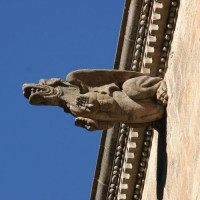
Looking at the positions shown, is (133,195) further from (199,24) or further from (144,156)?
(199,24)

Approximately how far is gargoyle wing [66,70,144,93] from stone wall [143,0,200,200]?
0.69 metres

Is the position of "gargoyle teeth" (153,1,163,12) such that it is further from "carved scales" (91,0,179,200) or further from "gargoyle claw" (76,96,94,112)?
"gargoyle claw" (76,96,94,112)

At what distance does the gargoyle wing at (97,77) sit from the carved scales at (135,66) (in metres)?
1.30

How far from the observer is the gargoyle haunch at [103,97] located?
14.1 metres

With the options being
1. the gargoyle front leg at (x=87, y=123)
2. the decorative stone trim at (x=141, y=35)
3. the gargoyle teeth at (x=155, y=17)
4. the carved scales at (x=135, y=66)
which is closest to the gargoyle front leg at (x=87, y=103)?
the gargoyle front leg at (x=87, y=123)

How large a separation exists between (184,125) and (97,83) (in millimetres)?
2235

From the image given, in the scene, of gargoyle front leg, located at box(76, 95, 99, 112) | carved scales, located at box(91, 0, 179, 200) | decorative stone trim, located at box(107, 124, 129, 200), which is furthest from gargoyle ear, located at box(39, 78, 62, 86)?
decorative stone trim, located at box(107, 124, 129, 200)

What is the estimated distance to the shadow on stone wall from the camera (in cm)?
1421

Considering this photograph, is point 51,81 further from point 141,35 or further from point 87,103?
point 141,35

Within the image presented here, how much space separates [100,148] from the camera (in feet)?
57.3

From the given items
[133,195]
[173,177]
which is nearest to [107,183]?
[133,195]

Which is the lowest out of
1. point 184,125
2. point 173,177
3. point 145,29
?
point 173,177

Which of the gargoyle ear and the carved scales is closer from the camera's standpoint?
the gargoyle ear

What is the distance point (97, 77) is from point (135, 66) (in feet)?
6.69
